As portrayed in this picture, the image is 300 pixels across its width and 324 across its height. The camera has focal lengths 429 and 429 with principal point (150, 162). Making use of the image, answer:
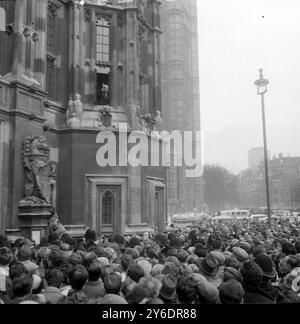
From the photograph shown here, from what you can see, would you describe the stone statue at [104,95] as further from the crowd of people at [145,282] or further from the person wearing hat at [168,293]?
the person wearing hat at [168,293]

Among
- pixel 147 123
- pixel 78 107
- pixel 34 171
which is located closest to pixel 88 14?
pixel 78 107

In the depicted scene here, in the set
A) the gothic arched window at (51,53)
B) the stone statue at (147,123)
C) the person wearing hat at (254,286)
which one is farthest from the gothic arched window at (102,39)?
the person wearing hat at (254,286)

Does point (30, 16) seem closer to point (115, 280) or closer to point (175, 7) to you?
point (115, 280)

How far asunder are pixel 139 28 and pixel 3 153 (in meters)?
10.8

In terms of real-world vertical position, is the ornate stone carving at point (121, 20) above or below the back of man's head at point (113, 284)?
above

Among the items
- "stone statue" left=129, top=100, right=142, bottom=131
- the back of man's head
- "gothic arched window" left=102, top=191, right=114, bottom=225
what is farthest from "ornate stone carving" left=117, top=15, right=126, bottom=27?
the back of man's head

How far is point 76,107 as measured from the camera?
17.6 metres

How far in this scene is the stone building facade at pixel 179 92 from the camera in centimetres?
6585

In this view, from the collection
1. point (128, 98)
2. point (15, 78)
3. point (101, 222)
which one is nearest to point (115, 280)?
point (15, 78)

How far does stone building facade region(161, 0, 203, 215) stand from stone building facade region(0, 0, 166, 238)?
43707 mm

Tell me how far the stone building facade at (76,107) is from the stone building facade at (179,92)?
43707 mm

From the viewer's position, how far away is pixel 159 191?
2080 centimetres

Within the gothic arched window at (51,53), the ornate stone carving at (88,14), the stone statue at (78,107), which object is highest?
the ornate stone carving at (88,14)
